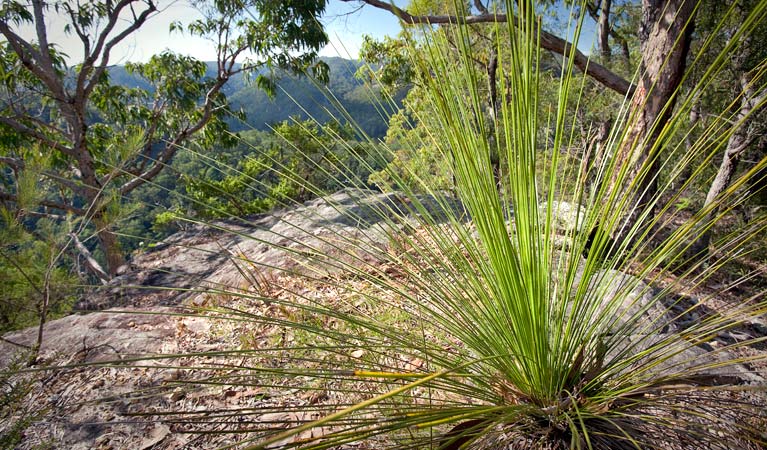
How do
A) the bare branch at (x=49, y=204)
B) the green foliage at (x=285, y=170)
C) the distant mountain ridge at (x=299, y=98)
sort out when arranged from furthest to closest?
the bare branch at (x=49, y=204) → the distant mountain ridge at (x=299, y=98) → the green foliage at (x=285, y=170)

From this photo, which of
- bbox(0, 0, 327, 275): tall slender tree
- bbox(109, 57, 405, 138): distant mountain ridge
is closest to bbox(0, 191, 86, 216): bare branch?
bbox(0, 0, 327, 275): tall slender tree

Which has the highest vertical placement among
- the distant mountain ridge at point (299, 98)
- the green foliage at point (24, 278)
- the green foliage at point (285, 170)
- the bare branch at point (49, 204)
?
the distant mountain ridge at point (299, 98)

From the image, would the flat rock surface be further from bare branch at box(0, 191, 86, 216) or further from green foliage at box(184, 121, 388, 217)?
bare branch at box(0, 191, 86, 216)

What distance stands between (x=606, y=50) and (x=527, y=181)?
723cm

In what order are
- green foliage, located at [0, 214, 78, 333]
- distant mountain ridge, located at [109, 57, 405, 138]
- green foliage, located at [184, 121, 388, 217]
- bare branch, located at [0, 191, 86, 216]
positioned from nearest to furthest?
green foliage, located at [184, 121, 388, 217] < distant mountain ridge, located at [109, 57, 405, 138] < green foliage, located at [0, 214, 78, 333] < bare branch, located at [0, 191, 86, 216]

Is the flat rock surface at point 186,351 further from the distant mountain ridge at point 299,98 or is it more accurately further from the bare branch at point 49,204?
the bare branch at point 49,204

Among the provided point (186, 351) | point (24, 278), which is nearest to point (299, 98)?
point (24, 278)

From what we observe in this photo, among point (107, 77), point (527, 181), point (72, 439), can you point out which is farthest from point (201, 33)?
point (527, 181)

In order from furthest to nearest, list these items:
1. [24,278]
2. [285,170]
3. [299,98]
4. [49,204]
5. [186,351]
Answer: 1. [299,98]
2. [49,204]
3. [24,278]
4. [186,351]
5. [285,170]

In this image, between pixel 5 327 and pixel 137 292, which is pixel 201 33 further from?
pixel 5 327

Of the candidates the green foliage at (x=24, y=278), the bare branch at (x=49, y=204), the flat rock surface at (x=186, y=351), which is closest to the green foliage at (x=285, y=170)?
the flat rock surface at (x=186, y=351)

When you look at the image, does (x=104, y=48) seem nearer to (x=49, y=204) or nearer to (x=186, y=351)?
(x=49, y=204)

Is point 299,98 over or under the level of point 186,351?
over

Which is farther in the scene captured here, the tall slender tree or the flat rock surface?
the tall slender tree
